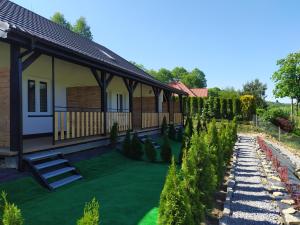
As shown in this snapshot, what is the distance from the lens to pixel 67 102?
13633mm

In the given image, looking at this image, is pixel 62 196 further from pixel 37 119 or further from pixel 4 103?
pixel 37 119

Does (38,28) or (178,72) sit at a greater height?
(178,72)

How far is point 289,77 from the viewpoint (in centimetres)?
3872

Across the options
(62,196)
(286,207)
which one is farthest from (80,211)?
(286,207)

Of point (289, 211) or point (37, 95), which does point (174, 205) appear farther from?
point (37, 95)

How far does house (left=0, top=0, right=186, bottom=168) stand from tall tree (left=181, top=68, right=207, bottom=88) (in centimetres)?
8234

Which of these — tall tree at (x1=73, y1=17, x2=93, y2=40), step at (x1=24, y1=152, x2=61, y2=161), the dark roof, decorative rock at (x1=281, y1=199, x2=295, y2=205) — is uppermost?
tall tree at (x1=73, y1=17, x2=93, y2=40)

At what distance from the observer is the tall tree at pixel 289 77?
125ft

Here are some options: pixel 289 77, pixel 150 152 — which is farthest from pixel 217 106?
pixel 150 152

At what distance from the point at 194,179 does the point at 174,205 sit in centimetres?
108

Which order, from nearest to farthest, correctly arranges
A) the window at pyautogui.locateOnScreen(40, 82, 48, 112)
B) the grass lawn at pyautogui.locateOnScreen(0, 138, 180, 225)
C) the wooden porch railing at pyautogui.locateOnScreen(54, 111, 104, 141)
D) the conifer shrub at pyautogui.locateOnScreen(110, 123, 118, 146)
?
1. the grass lawn at pyautogui.locateOnScreen(0, 138, 180, 225)
2. the wooden porch railing at pyautogui.locateOnScreen(54, 111, 104, 141)
3. the conifer shrub at pyautogui.locateOnScreen(110, 123, 118, 146)
4. the window at pyautogui.locateOnScreen(40, 82, 48, 112)

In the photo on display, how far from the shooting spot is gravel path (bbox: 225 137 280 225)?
532 cm

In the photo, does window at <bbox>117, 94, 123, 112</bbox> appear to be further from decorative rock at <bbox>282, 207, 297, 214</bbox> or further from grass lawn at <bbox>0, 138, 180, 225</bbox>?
decorative rock at <bbox>282, 207, 297, 214</bbox>

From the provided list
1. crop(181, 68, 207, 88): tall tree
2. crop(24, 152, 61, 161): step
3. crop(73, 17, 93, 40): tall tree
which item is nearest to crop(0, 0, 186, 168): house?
crop(24, 152, 61, 161): step
